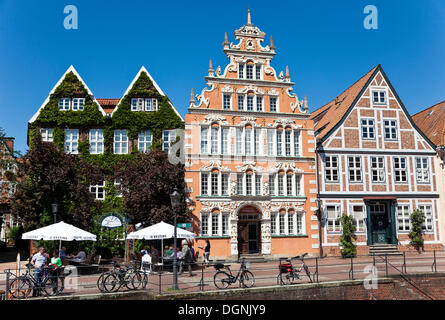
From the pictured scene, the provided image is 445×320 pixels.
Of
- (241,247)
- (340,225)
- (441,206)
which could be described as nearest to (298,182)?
(340,225)

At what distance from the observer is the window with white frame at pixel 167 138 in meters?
32.5

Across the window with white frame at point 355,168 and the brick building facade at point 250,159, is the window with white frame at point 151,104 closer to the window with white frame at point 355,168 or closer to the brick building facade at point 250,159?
the brick building facade at point 250,159

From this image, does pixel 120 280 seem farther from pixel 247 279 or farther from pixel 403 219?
pixel 403 219

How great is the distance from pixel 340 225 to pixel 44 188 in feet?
67.9

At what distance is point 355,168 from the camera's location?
33.1 m

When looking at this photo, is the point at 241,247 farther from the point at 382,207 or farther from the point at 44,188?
the point at 44,188

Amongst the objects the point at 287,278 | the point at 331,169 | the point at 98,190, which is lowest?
the point at 287,278

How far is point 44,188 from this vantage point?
2819cm

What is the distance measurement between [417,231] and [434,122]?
9.87 metres

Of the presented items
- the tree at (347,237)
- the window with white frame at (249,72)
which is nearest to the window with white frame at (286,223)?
the tree at (347,237)

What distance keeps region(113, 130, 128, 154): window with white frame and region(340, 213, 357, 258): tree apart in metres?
16.7

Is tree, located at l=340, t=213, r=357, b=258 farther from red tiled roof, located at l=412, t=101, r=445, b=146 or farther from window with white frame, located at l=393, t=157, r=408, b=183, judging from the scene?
red tiled roof, located at l=412, t=101, r=445, b=146

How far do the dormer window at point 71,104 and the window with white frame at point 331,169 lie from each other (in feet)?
61.1

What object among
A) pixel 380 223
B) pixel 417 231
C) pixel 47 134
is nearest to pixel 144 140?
pixel 47 134
